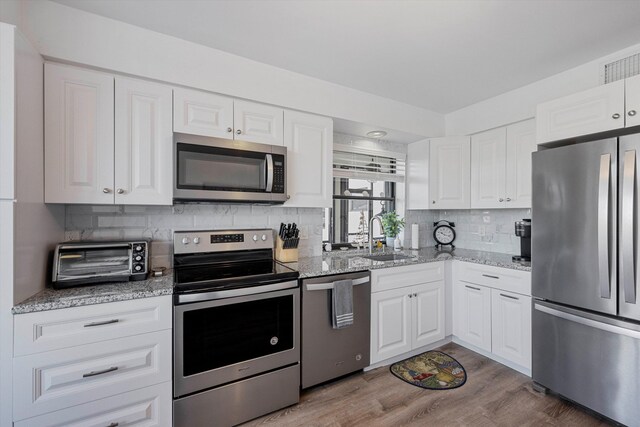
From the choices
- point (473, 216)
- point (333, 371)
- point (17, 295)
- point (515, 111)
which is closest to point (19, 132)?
point (17, 295)

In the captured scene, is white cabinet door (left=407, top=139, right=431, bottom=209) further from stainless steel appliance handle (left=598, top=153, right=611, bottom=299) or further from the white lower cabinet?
stainless steel appliance handle (left=598, top=153, right=611, bottom=299)

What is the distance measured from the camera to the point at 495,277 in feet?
8.43

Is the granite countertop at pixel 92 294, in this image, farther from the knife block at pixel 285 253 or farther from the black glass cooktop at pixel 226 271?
the knife block at pixel 285 253

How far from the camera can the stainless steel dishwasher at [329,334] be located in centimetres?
208

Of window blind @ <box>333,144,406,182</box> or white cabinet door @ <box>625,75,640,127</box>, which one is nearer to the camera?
white cabinet door @ <box>625,75,640,127</box>

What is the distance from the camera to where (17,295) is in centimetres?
136

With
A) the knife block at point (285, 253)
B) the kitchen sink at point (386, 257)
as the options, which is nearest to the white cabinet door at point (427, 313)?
the kitchen sink at point (386, 257)

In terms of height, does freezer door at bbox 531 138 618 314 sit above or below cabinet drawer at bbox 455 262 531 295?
above

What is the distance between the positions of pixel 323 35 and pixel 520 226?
233 cm

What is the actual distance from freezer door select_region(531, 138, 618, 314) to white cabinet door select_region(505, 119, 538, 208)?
1.95 feet

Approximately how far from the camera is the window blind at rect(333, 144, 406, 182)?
314 cm

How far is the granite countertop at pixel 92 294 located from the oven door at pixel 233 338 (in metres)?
0.18

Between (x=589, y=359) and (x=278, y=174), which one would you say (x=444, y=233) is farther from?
(x=278, y=174)

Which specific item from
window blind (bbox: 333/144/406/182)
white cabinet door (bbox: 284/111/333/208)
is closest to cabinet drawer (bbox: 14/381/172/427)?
white cabinet door (bbox: 284/111/333/208)
